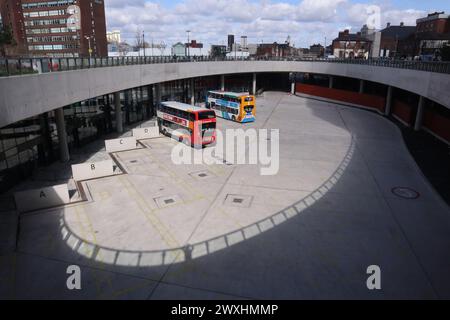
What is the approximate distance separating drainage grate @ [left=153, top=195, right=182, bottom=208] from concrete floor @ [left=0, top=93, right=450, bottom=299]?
0.19 feet

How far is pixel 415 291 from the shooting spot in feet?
36.0

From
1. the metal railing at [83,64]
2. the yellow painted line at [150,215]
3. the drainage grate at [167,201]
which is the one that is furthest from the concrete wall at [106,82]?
the drainage grate at [167,201]

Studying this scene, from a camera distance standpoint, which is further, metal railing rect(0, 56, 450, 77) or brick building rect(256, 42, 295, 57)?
brick building rect(256, 42, 295, 57)

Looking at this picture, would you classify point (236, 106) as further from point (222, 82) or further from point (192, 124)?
point (222, 82)

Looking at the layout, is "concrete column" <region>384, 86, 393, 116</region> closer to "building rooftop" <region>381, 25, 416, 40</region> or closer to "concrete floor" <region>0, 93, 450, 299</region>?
"concrete floor" <region>0, 93, 450, 299</region>

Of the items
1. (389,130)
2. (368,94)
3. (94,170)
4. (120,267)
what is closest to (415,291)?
(120,267)

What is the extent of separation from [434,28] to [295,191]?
3767 inches

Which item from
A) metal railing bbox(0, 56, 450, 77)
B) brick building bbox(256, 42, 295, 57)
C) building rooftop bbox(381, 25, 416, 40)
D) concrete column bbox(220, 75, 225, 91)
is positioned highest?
building rooftop bbox(381, 25, 416, 40)

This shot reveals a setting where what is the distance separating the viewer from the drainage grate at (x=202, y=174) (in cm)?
2086

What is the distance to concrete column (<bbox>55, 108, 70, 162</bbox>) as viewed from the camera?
22.1m

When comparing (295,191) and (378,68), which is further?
(378,68)

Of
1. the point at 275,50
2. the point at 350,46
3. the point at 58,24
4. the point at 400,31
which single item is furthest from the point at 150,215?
the point at 400,31

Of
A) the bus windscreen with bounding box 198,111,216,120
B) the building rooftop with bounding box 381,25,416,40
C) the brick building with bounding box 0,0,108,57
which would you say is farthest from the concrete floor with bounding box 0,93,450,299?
the building rooftop with bounding box 381,25,416,40

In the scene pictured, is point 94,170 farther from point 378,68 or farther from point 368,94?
point 368,94
